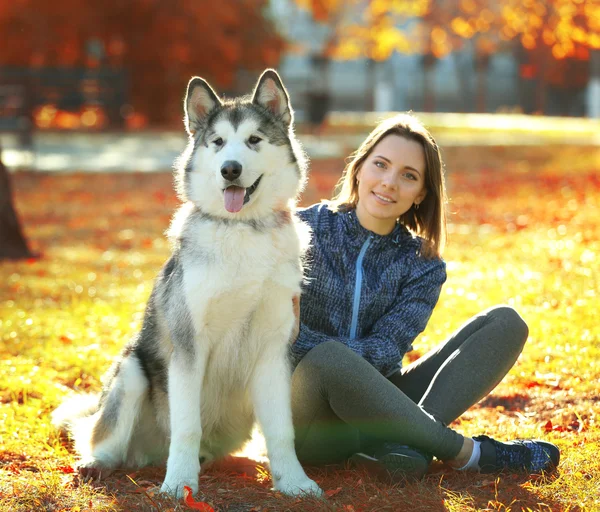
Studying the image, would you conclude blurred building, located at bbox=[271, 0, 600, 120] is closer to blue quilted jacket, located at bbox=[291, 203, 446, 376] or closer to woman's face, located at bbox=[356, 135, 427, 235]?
woman's face, located at bbox=[356, 135, 427, 235]

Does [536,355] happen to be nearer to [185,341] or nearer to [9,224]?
[185,341]

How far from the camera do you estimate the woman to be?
11.8 feet

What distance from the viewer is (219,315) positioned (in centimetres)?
348

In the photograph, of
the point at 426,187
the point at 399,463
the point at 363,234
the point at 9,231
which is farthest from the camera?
the point at 9,231

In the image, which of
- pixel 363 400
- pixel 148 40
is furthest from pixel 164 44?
pixel 363 400

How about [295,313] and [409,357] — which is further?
[409,357]

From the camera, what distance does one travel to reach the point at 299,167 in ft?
12.5

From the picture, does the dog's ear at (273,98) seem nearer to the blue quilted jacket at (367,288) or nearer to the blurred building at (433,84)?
the blue quilted jacket at (367,288)

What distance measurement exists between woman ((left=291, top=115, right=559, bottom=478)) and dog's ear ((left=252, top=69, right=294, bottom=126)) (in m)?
0.61

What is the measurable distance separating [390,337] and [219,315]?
3.03 feet

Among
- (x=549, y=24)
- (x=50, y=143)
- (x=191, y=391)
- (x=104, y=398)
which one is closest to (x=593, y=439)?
(x=191, y=391)

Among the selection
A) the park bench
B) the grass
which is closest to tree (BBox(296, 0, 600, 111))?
the grass

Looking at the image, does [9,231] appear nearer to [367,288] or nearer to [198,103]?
[198,103]

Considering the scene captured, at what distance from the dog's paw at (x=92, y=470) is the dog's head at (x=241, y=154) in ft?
4.15
